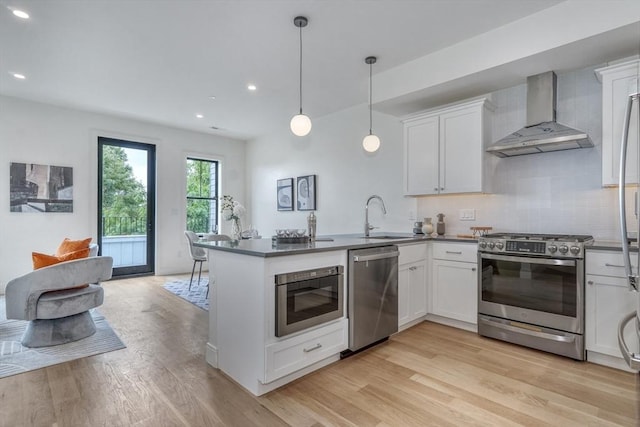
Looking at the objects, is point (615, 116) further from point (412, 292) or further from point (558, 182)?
point (412, 292)

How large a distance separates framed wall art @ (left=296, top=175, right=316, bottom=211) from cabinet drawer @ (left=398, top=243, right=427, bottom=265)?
251cm

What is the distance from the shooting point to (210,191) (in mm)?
6945

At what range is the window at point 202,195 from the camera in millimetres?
6617

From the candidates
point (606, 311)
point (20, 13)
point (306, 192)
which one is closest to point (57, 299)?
point (20, 13)

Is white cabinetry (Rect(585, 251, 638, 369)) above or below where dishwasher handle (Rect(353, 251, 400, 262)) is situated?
below

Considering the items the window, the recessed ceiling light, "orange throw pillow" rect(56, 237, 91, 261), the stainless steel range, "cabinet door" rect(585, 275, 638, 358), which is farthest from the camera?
the window

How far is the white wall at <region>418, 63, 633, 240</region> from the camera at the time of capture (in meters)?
2.92

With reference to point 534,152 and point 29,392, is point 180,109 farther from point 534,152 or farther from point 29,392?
point 534,152

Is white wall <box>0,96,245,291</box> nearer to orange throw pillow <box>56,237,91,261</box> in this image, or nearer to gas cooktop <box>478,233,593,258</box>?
orange throw pillow <box>56,237,91,261</box>

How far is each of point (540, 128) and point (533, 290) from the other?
1477 mm

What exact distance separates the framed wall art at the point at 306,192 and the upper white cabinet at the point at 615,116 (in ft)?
12.6

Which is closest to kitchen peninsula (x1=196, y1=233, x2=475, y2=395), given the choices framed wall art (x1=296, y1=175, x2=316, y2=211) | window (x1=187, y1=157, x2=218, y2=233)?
framed wall art (x1=296, y1=175, x2=316, y2=211)

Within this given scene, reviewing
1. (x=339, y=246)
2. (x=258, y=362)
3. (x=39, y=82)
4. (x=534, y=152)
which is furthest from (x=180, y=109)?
(x=534, y=152)

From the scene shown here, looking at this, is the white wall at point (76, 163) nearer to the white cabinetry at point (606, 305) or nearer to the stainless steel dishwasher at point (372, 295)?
the stainless steel dishwasher at point (372, 295)
